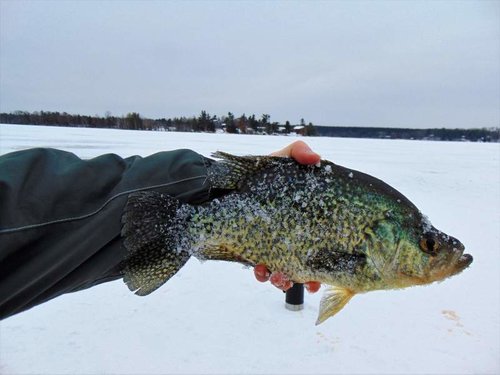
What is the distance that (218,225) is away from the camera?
2.01 m

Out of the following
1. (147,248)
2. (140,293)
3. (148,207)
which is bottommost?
(140,293)

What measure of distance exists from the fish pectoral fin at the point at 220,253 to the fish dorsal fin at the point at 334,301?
41 centimetres

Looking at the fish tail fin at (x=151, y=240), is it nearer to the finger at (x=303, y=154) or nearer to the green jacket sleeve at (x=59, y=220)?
the green jacket sleeve at (x=59, y=220)

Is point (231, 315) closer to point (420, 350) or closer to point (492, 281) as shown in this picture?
point (420, 350)

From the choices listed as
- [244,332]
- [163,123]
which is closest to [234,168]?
[244,332]

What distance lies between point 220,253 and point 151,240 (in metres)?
0.33

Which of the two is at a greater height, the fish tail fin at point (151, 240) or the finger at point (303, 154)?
the finger at point (303, 154)

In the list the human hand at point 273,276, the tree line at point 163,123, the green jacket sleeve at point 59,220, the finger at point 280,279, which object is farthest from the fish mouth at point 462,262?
the tree line at point 163,123

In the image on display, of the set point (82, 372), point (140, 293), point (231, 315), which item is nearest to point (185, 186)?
point (140, 293)

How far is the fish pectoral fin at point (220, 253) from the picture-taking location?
2.02 metres

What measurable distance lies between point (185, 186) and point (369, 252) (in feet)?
3.48

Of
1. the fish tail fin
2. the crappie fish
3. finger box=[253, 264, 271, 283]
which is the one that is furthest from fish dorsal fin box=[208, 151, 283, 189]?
finger box=[253, 264, 271, 283]

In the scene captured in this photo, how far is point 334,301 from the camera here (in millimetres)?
2014

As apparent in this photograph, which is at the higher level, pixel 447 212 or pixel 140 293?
pixel 140 293
